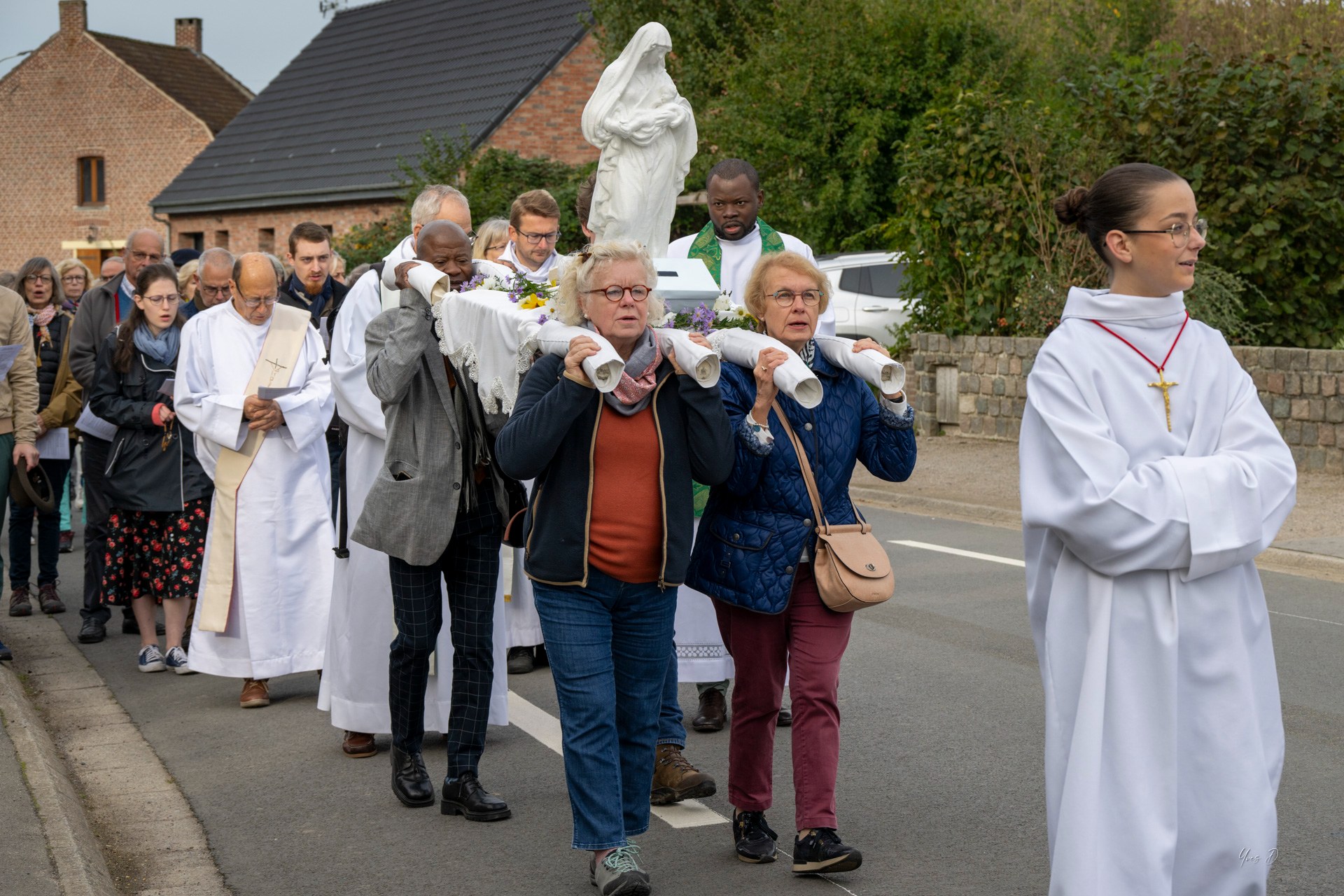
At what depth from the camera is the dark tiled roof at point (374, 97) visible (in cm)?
3303

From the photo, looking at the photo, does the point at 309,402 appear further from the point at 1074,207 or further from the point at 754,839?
the point at 1074,207

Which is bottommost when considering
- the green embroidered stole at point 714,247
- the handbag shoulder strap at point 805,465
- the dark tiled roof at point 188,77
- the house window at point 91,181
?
the handbag shoulder strap at point 805,465

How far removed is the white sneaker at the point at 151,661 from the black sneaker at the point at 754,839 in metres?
4.33

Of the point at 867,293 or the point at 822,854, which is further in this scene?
the point at 867,293

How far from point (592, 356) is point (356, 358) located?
2307 millimetres

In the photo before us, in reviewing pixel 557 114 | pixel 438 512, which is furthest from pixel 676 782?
pixel 557 114

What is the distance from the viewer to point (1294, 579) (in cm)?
1025

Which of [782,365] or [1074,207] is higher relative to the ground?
[1074,207]

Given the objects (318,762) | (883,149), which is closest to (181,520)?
(318,762)

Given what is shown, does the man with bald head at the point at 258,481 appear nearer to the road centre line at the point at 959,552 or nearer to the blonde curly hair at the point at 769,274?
the blonde curly hair at the point at 769,274

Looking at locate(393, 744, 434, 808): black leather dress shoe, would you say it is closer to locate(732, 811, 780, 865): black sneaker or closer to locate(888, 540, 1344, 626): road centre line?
locate(732, 811, 780, 865): black sneaker

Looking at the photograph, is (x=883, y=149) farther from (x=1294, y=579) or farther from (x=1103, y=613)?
(x=1103, y=613)

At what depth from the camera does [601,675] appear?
458cm

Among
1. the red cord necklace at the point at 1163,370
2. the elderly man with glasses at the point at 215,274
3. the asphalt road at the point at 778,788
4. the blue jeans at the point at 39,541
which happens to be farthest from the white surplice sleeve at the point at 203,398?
the red cord necklace at the point at 1163,370
